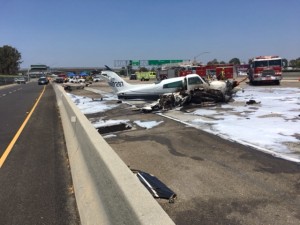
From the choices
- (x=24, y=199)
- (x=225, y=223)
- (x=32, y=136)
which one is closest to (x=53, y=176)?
(x=24, y=199)

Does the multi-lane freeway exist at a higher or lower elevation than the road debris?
lower

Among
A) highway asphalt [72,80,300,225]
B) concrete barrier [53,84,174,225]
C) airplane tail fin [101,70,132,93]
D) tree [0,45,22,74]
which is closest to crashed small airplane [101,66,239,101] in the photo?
airplane tail fin [101,70,132,93]

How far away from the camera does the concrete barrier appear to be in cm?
363

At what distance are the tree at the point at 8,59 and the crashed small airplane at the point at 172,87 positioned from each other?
165 m

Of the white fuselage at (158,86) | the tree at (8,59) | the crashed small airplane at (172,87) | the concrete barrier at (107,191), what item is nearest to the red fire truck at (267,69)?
the crashed small airplane at (172,87)

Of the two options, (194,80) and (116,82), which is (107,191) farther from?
(116,82)

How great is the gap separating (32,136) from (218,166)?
6.96 meters

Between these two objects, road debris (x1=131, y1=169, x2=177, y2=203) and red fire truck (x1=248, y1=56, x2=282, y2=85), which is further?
red fire truck (x1=248, y1=56, x2=282, y2=85)

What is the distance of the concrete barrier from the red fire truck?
109 feet

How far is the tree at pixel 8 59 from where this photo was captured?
182 m

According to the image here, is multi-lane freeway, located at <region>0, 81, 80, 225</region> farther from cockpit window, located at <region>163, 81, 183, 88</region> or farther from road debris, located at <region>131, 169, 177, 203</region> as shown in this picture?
cockpit window, located at <region>163, 81, 183, 88</region>

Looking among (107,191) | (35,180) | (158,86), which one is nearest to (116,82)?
(158,86)

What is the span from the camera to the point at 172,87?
23844 millimetres

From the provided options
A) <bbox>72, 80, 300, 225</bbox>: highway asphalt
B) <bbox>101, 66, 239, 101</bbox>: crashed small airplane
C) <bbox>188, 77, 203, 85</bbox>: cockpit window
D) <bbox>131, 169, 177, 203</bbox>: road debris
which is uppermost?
<bbox>188, 77, 203, 85</bbox>: cockpit window
